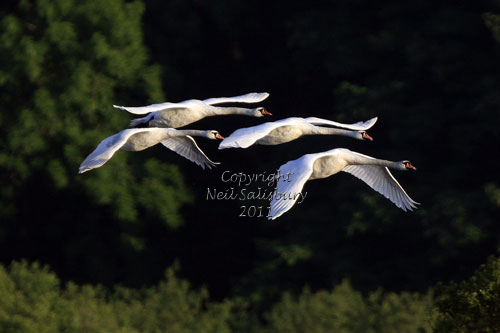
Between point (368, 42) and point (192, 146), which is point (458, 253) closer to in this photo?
point (368, 42)

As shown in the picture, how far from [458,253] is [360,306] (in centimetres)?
179

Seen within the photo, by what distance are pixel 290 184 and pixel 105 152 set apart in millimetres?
1617

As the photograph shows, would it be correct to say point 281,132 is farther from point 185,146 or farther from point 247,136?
point 185,146

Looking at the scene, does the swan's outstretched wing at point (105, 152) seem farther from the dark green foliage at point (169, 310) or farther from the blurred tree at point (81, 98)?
the blurred tree at point (81, 98)

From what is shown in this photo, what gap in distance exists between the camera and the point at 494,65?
14805 millimetres

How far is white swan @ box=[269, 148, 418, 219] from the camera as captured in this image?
9172mm

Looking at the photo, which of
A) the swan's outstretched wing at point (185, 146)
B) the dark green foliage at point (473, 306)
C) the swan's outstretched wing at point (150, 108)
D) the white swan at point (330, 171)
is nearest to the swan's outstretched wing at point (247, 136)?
the white swan at point (330, 171)

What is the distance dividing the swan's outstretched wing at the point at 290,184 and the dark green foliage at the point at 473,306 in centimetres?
147

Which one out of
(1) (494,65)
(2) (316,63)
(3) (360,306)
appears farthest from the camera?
(2) (316,63)

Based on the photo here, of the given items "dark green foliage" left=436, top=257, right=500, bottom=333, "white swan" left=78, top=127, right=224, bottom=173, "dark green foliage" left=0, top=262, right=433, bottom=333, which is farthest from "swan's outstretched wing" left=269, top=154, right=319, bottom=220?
"dark green foliage" left=0, top=262, right=433, bottom=333

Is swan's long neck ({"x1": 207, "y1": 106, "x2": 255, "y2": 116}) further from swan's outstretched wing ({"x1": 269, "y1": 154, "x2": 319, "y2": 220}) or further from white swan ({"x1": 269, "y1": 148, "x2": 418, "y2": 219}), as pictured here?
swan's outstretched wing ({"x1": 269, "y1": 154, "x2": 319, "y2": 220})

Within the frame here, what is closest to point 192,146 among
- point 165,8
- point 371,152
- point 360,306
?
point 360,306

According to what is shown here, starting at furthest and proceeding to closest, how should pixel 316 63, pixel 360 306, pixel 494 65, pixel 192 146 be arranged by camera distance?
pixel 316 63, pixel 494 65, pixel 360 306, pixel 192 146

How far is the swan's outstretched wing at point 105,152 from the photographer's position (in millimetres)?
9930
